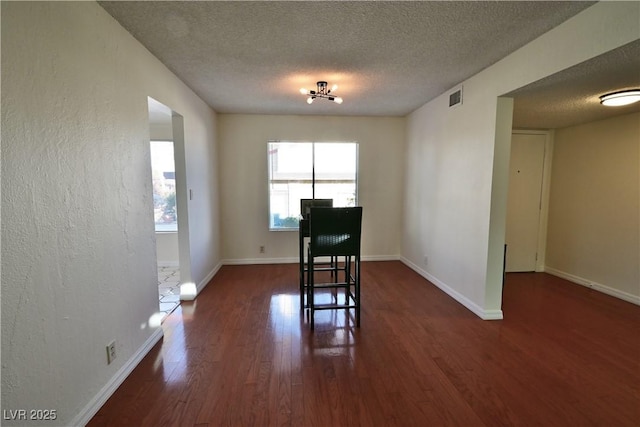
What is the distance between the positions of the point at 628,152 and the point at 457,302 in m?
2.69

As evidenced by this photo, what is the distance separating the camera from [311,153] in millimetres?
4531

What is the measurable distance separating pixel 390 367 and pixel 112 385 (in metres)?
1.85

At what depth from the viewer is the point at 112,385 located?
5.69 ft

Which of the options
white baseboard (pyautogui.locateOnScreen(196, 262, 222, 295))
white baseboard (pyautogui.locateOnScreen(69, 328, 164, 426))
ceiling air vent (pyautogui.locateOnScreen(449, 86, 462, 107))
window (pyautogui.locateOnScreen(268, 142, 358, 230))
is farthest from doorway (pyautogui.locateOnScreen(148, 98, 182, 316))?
ceiling air vent (pyautogui.locateOnScreen(449, 86, 462, 107))

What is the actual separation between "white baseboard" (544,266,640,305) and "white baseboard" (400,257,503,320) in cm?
179

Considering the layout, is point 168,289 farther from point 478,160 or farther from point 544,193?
point 544,193

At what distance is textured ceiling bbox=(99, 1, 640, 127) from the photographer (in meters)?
1.71

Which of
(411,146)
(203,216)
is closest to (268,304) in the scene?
(203,216)

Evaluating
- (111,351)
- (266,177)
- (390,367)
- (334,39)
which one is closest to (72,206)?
(111,351)

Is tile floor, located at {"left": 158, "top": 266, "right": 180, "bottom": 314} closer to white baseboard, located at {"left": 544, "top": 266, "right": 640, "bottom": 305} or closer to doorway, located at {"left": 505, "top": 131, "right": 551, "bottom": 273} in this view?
doorway, located at {"left": 505, "top": 131, "right": 551, "bottom": 273}

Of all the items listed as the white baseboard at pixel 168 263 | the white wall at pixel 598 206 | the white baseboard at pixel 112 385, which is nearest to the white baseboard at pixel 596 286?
the white wall at pixel 598 206

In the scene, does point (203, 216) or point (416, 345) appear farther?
point (203, 216)

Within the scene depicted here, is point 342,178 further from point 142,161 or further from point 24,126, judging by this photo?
point 24,126

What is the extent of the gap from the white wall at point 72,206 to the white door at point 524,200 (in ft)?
15.4
